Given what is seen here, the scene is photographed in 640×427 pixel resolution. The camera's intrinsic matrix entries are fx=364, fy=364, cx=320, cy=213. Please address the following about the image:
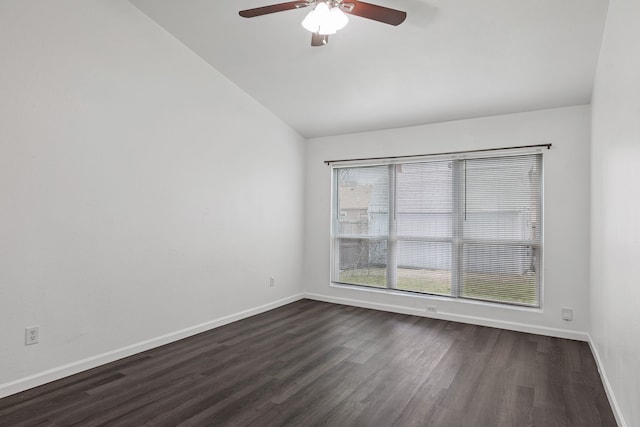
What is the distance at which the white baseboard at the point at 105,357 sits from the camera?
2486 mm

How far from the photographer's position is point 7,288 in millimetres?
2436

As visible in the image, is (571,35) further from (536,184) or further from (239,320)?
(239,320)

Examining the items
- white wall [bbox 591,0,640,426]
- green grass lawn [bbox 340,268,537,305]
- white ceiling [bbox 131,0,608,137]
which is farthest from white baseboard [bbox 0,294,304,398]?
white wall [bbox 591,0,640,426]

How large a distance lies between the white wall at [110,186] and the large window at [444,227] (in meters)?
1.59

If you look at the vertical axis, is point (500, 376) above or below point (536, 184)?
below

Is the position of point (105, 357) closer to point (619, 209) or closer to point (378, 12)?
point (378, 12)

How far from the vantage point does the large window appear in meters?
4.12

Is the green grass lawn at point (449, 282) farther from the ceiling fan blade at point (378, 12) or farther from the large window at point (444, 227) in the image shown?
the ceiling fan blade at point (378, 12)

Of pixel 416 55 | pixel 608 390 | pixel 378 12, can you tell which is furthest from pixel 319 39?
pixel 608 390

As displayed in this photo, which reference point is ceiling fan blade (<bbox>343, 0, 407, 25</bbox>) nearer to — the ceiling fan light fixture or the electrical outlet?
the ceiling fan light fixture

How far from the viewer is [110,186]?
3033mm

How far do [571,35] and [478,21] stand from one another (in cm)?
73

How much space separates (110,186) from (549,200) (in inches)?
170

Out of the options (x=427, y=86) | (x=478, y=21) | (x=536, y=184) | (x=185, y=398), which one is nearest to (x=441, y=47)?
(x=478, y=21)
